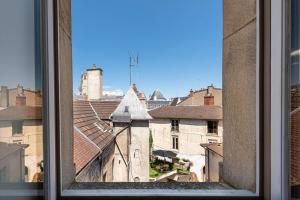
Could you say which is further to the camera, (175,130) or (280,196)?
(175,130)

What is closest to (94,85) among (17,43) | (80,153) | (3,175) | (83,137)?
(83,137)

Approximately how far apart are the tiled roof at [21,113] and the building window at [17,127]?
1cm

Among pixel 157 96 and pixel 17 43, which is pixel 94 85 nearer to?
pixel 157 96

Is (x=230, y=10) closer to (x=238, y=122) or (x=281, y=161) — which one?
(x=238, y=122)

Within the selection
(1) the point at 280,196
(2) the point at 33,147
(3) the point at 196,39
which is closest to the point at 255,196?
(1) the point at 280,196

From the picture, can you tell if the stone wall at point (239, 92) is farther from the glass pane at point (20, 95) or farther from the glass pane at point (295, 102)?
the glass pane at point (20, 95)

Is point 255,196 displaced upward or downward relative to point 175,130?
upward

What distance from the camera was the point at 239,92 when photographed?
1.01 meters

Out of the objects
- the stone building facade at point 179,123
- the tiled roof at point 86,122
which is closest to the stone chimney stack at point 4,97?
the tiled roof at point 86,122

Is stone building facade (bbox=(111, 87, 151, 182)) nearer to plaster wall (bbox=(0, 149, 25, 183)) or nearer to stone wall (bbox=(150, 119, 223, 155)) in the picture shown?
stone wall (bbox=(150, 119, 223, 155))

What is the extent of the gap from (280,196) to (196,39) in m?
3.57

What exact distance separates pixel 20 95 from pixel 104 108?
5183mm

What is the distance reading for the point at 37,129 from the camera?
76cm

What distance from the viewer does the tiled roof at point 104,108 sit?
215 inches
